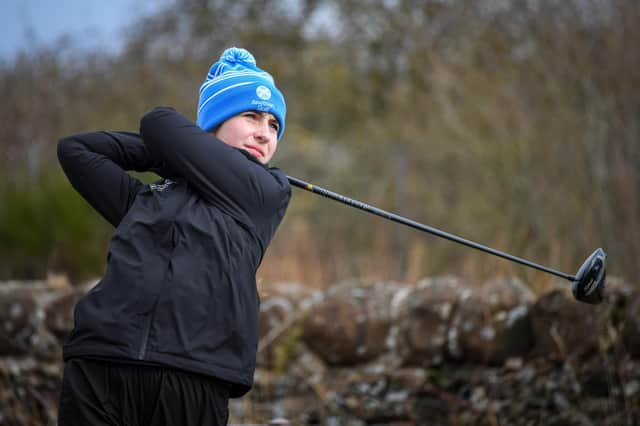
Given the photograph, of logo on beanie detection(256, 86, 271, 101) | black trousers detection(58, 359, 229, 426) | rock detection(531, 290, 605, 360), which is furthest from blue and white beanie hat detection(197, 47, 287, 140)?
rock detection(531, 290, 605, 360)

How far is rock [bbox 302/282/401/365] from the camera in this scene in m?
4.36

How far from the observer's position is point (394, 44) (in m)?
11.0

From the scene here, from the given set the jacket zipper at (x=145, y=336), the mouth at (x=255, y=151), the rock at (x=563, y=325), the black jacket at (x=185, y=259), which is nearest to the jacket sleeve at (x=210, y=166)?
the black jacket at (x=185, y=259)

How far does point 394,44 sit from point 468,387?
25.3ft

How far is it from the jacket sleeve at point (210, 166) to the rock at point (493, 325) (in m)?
2.09

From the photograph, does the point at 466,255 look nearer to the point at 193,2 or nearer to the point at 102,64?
the point at 102,64

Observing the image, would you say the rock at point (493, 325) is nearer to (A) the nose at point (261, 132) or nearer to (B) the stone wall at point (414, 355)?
(B) the stone wall at point (414, 355)

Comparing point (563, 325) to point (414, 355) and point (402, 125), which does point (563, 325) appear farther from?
point (402, 125)

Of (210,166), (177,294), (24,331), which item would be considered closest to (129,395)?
(177,294)

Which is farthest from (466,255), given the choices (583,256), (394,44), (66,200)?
(394,44)

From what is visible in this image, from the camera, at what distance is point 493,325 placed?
3943mm

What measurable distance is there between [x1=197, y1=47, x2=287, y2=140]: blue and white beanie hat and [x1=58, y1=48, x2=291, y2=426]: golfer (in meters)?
0.14

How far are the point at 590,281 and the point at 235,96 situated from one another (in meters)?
1.46

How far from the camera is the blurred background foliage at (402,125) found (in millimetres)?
5926
